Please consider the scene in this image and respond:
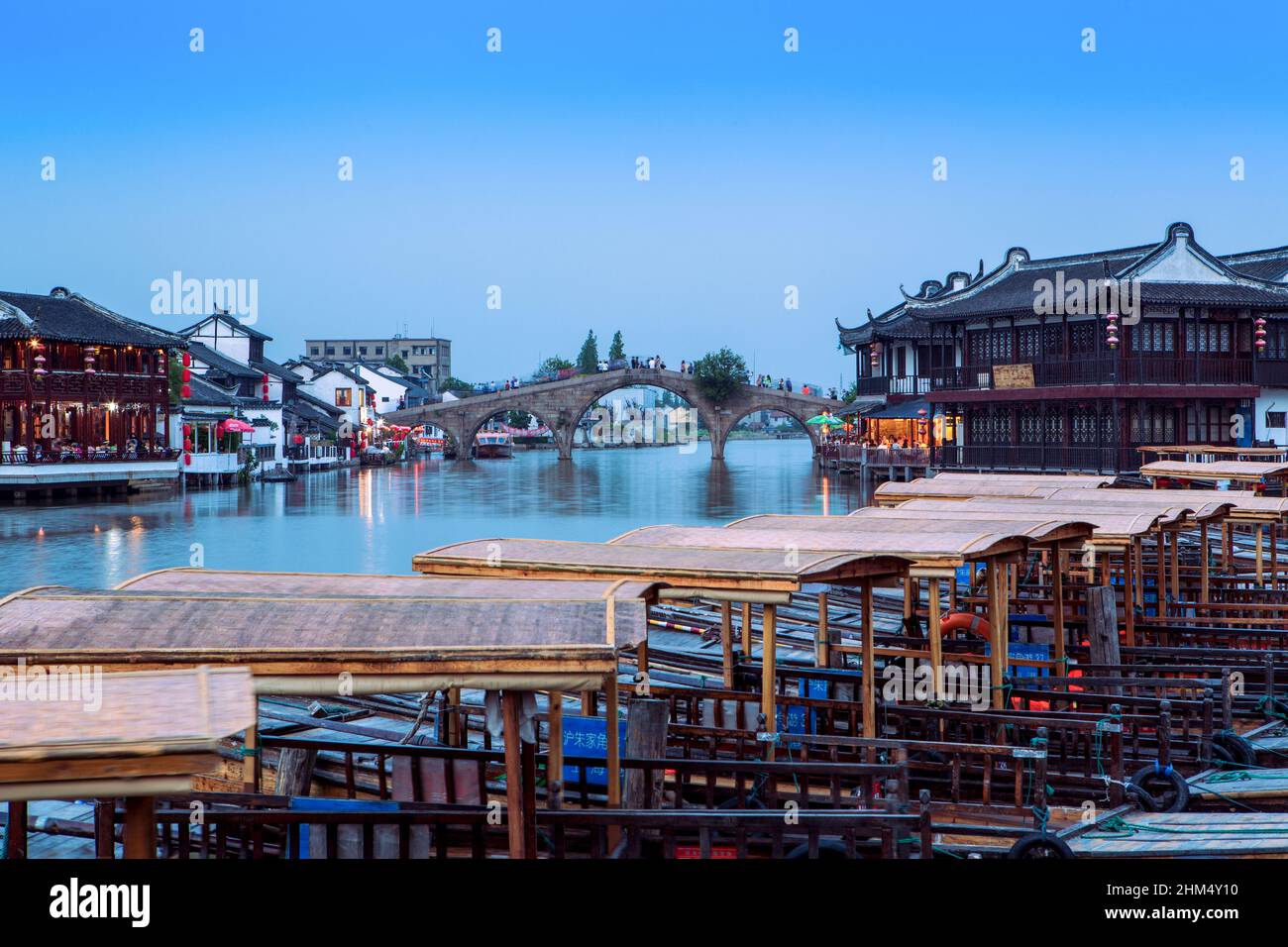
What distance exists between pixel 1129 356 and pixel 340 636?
102 feet

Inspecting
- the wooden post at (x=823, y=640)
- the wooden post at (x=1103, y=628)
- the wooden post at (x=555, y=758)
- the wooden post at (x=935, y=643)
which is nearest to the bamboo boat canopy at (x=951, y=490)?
the wooden post at (x=1103, y=628)

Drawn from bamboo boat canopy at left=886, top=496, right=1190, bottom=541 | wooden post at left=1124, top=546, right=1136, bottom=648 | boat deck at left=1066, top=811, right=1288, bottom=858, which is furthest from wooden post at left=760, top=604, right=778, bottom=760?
wooden post at left=1124, top=546, right=1136, bottom=648

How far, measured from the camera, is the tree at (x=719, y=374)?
78000 mm

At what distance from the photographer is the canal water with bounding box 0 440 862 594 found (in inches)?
1190

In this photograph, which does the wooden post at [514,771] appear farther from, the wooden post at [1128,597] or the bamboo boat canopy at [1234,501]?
the bamboo boat canopy at [1234,501]

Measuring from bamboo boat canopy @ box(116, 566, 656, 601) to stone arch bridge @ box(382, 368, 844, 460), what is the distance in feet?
231

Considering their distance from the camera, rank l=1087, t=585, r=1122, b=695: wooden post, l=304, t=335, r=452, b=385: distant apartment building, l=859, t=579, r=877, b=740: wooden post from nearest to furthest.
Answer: l=859, t=579, r=877, b=740: wooden post, l=1087, t=585, r=1122, b=695: wooden post, l=304, t=335, r=452, b=385: distant apartment building

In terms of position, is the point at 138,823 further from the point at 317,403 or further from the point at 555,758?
the point at 317,403

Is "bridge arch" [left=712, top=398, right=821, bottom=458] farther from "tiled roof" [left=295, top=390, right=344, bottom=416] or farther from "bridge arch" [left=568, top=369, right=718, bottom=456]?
"tiled roof" [left=295, top=390, right=344, bottom=416]

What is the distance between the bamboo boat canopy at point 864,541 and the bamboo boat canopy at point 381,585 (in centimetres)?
211

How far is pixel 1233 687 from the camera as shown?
11406mm

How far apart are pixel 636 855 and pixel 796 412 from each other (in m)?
67.8
